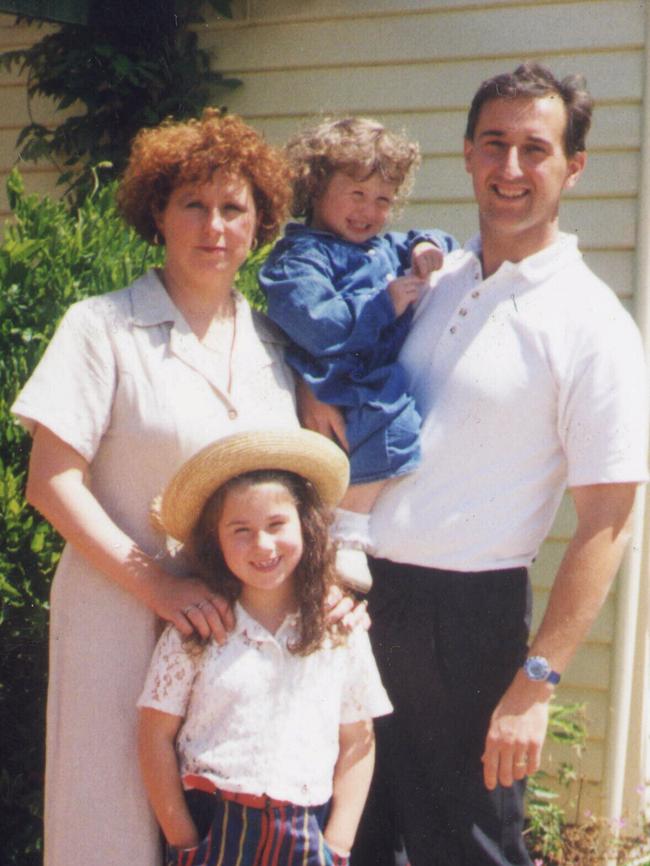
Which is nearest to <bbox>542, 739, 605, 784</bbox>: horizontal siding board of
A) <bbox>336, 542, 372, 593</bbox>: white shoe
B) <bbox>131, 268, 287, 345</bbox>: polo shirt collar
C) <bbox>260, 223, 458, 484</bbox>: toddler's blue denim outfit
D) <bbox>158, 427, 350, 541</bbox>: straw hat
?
<bbox>336, 542, 372, 593</bbox>: white shoe

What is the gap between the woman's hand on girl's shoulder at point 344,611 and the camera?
261cm

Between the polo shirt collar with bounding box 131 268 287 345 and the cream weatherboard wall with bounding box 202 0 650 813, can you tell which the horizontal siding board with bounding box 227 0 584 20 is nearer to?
the cream weatherboard wall with bounding box 202 0 650 813

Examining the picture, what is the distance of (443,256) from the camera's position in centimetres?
304

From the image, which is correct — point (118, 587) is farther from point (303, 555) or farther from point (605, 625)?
point (605, 625)

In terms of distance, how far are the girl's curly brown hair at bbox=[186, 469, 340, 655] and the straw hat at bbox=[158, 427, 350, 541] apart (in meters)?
0.02

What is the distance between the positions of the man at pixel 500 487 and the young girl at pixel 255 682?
0.86ft

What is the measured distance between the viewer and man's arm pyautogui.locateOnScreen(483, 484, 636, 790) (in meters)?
2.55

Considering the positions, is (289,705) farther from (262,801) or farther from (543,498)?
(543,498)

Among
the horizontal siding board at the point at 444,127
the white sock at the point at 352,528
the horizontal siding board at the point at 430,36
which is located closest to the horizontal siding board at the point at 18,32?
the horizontal siding board at the point at 430,36

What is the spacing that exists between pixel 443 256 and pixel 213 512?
0.99m

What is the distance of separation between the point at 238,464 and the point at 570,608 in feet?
2.67

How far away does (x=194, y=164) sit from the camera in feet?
8.61

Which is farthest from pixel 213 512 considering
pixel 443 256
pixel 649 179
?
pixel 649 179

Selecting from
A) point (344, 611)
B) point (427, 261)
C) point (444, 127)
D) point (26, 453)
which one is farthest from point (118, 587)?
point (444, 127)
